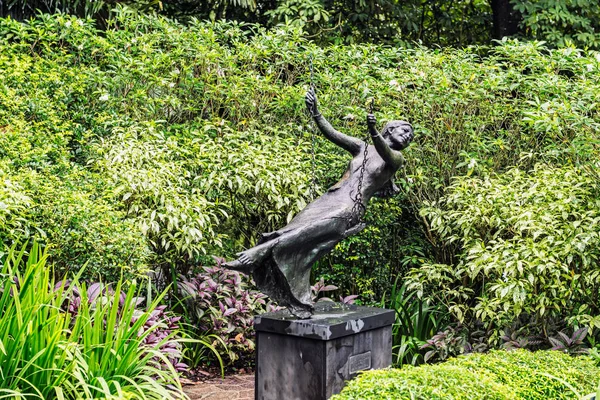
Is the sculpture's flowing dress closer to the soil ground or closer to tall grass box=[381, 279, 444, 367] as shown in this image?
the soil ground

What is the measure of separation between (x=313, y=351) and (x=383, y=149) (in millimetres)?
1383

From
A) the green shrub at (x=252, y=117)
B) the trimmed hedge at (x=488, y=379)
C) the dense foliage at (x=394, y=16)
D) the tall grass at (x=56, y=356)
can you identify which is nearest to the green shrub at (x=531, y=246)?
the green shrub at (x=252, y=117)

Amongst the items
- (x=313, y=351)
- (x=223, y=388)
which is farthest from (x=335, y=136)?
(x=223, y=388)

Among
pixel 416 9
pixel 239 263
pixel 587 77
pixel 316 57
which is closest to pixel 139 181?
pixel 239 263

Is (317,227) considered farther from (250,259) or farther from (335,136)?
(335,136)

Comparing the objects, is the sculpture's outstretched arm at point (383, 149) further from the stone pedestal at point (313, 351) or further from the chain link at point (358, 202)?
the stone pedestal at point (313, 351)

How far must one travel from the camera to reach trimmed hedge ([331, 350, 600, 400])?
11.7 feet

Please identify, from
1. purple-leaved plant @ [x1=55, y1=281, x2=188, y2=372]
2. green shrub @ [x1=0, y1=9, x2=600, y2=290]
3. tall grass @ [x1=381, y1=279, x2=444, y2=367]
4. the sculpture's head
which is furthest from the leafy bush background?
the sculpture's head

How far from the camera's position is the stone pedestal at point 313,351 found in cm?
452

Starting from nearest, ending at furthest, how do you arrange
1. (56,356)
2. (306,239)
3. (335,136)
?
(56,356) → (306,239) → (335,136)

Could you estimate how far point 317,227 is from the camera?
187 inches

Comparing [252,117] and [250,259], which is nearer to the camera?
[250,259]

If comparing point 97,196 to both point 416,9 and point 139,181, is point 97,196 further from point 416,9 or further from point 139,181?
point 416,9

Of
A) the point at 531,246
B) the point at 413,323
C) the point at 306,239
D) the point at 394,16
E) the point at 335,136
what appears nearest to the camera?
the point at 306,239
